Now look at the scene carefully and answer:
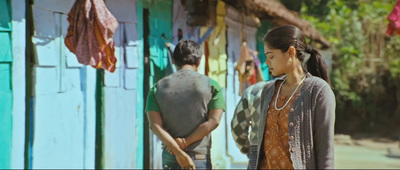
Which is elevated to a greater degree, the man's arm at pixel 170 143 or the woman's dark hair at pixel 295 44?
the woman's dark hair at pixel 295 44

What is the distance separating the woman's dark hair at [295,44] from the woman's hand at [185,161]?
4.60ft

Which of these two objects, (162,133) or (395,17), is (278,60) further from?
(395,17)

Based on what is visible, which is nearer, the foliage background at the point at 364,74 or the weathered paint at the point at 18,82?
the weathered paint at the point at 18,82

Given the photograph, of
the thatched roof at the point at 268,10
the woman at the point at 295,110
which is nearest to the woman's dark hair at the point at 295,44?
the woman at the point at 295,110

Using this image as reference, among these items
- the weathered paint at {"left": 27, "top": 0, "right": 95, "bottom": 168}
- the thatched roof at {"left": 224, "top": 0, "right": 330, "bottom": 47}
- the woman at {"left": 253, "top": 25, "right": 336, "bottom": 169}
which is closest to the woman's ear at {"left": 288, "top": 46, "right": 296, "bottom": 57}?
the woman at {"left": 253, "top": 25, "right": 336, "bottom": 169}

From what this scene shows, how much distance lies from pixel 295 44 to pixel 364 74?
2039cm

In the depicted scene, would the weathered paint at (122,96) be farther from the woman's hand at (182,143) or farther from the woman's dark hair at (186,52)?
the woman's hand at (182,143)

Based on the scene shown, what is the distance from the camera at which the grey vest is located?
4.86 m

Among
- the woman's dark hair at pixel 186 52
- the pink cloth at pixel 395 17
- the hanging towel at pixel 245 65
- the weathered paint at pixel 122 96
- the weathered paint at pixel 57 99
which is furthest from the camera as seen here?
the hanging towel at pixel 245 65

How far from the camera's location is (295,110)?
3.50 meters

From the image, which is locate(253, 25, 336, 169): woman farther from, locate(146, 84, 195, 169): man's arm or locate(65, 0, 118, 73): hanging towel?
locate(65, 0, 118, 73): hanging towel

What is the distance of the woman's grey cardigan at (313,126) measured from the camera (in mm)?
3400

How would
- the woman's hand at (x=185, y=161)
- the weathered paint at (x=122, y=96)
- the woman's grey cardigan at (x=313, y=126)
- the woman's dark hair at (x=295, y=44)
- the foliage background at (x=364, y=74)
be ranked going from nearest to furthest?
1. the woman's grey cardigan at (x=313, y=126)
2. the woman's dark hair at (x=295, y=44)
3. the woman's hand at (x=185, y=161)
4. the weathered paint at (x=122, y=96)
5. the foliage background at (x=364, y=74)

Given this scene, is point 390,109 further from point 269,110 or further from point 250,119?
point 269,110
